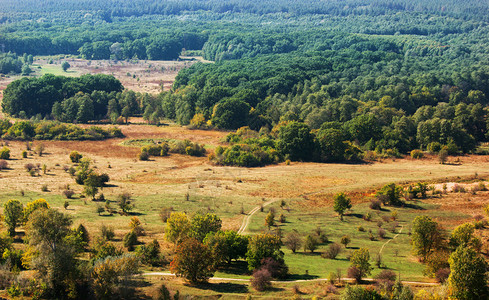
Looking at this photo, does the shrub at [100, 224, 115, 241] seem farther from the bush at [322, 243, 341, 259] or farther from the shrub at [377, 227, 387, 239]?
the shrub at [377, 227, 387, 239]

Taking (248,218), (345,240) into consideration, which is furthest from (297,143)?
(345,240)

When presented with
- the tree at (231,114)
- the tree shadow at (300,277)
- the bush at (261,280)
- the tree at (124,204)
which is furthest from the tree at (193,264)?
the tree at (231,114)

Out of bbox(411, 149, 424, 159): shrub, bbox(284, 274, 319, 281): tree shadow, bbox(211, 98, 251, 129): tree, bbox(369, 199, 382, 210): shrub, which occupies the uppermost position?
bbox(211, 98, 251, 129): tree

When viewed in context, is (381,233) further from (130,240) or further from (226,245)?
(130,240)

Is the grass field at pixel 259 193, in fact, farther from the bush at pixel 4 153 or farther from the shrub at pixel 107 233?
the bush at pixel 4 153

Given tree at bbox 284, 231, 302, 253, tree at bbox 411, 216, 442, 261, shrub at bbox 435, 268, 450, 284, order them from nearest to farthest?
shrub at bbox 435, 268, 450, 284
tree at bbox 411, 216, 442, 261
tree at bbox 284, 231, 302, 253

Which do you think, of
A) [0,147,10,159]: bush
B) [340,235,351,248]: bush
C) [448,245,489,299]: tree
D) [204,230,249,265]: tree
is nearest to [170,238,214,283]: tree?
[204,230,249,265]: tree

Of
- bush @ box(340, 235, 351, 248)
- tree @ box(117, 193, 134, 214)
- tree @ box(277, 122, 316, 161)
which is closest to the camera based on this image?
bush @ box(340, 235, 351, 248)

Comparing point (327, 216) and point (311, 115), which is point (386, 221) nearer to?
point (327, 216)

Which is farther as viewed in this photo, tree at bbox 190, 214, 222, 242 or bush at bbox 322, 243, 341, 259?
tree at bbox 190, 214, 222, 242
